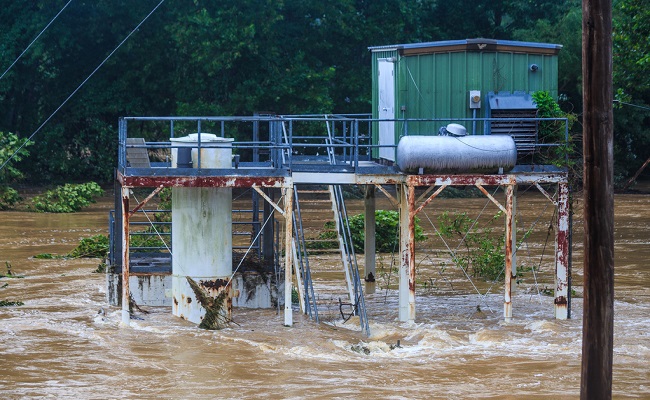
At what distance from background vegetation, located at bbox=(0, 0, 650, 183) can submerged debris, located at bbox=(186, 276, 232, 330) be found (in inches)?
1078

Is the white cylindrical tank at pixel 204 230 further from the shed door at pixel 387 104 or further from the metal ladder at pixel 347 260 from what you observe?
the shed door at pixel 387 104

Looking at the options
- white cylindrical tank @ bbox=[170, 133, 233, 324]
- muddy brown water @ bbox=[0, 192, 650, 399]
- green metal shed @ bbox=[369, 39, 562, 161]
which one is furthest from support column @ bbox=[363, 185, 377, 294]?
white cylindrical tank @ bbox=[170, 133, 233, 324]

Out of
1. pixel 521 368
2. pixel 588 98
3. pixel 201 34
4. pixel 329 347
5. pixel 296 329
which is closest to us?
pixel 588 98

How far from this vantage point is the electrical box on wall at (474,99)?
68.9 ft

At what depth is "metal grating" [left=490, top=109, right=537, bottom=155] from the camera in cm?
2075

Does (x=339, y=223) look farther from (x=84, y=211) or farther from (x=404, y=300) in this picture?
(x=84, y=211)

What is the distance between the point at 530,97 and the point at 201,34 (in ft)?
90.7

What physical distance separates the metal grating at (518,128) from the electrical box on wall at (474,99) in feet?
1.25

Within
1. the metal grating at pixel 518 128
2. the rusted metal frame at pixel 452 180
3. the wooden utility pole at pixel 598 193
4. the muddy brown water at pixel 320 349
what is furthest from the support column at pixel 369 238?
the wooden utility pole at pixel 598 193

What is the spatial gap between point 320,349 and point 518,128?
6071mm

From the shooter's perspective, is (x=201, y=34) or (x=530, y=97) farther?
(x=201, y=34)

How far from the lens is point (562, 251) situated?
2041cm

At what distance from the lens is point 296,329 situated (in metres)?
19.9

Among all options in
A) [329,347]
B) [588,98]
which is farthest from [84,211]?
[588,98]
